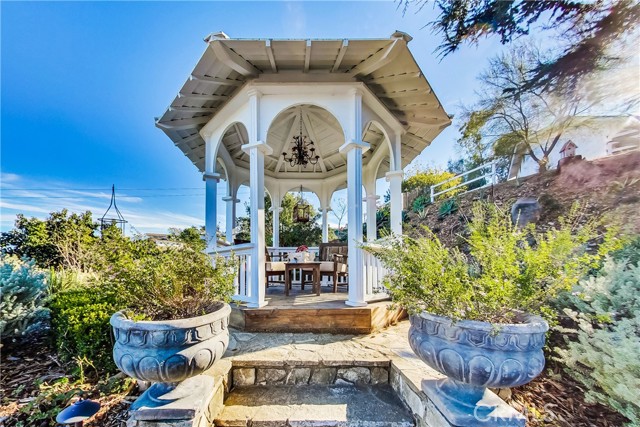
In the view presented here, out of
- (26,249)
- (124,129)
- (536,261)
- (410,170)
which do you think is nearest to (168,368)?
(536,261)

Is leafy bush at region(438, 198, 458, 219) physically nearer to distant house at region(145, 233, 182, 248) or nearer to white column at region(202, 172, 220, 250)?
white column at region(202, 172, 220, 250)

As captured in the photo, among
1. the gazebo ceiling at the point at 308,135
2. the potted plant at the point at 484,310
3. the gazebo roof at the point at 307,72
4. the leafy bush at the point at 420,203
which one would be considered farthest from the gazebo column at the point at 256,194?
the leafy bush at the point at 420,203

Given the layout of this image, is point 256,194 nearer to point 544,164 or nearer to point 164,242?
point 164,242

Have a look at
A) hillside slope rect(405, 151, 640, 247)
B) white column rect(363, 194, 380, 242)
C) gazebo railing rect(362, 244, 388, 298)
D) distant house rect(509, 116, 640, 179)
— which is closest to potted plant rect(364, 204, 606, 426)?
Answer: gazebo railing rect(362, 244, 388, 298)

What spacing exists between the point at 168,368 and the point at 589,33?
701 cm

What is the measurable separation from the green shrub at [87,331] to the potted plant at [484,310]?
8.09 feet

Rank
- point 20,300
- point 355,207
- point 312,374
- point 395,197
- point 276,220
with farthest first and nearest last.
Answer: point 276,220
point 395,197
point 355,207
point 20,300
point 312,374

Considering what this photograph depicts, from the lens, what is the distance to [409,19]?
14.0 feet

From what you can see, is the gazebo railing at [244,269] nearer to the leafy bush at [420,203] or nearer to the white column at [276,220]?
the white column at [276,220]

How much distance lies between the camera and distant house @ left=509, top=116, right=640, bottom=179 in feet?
17.8

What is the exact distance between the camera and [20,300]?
105 inches

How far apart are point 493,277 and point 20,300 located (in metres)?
4.35

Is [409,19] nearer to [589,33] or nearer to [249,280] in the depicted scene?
[589,33]

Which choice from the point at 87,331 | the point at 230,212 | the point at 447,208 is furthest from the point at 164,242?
the point at 447,208
